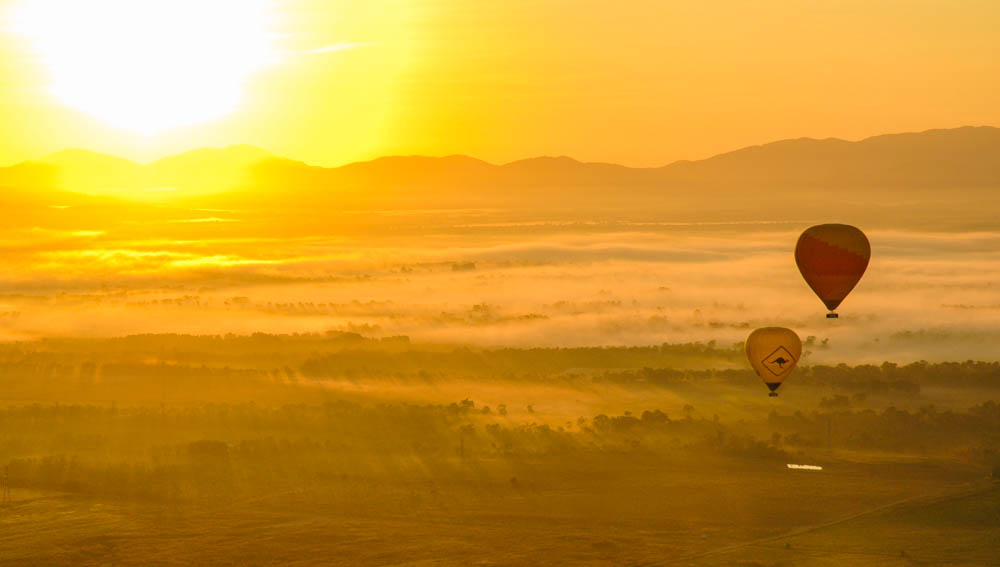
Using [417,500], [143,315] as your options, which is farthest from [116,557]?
[143,315]

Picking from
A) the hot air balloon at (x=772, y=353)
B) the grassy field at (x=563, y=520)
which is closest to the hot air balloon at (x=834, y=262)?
the hot air balloon at (x=772, y=353)

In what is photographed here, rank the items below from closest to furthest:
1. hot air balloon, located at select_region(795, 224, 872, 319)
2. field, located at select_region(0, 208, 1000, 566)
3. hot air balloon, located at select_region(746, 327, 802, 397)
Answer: hot air balloon, located at select_region(795, 224, 872, 319) < hot air balloon, located at select_region(746, 327, 802, 397) < field, located at select_region(0, 208, 1000, 566)

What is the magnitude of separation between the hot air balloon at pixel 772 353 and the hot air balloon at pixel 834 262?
397 cm

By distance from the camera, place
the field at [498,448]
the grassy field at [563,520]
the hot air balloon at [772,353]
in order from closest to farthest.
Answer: the hot air balloon at [772,353] < the grassy field at [563,520] < the field at [498,448]

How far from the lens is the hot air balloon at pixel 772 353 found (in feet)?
224

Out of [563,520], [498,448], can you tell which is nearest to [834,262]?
[563,520]

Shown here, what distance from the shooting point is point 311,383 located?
134 meters

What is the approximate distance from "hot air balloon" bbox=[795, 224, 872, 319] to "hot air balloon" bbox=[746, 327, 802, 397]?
13.0 feet

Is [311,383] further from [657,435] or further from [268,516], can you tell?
[268,516]

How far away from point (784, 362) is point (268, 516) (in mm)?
28216

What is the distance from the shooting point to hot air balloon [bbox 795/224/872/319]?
6438cm

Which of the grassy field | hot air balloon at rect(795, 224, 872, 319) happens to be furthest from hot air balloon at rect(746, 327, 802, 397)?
the grassy field

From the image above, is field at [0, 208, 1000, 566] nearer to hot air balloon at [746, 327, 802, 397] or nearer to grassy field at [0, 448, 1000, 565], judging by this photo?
grassy field at [0, 448, 1000, 565]

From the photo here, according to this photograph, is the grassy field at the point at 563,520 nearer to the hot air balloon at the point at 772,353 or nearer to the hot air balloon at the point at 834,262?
the hot air balloon at the point at 772,353
